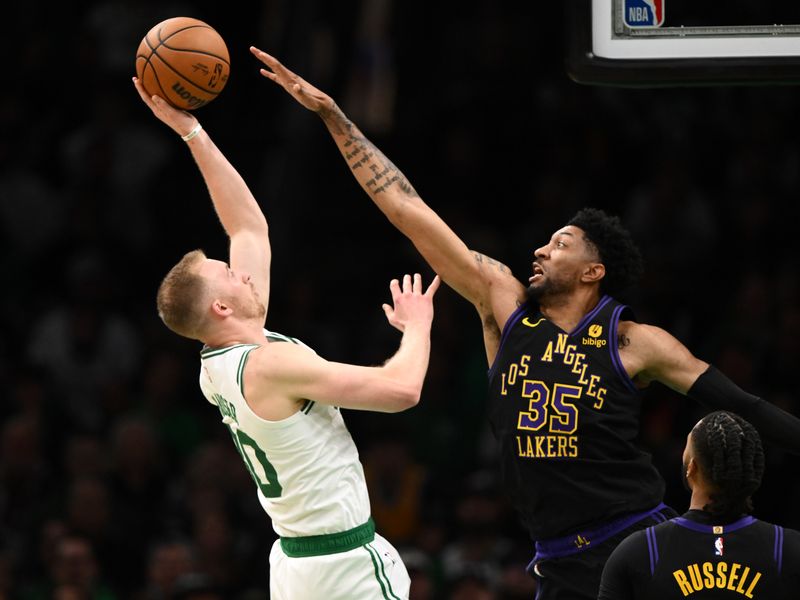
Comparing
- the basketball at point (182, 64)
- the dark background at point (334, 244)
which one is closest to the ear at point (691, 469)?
the basketball at point (182, 64)

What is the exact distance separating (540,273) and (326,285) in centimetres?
563

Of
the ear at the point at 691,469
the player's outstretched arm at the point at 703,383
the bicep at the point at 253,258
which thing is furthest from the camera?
the bicep at the point at 253,258

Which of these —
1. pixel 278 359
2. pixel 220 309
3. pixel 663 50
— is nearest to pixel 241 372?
pixel 278 359

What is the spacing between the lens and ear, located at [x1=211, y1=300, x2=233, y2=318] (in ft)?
16.4

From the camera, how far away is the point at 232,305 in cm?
506

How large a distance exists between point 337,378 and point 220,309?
60cm

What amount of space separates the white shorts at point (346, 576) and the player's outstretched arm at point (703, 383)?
1217 mm

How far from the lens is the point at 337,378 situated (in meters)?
4.70

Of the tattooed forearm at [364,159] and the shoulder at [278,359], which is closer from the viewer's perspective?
the shoulder at [278,359]

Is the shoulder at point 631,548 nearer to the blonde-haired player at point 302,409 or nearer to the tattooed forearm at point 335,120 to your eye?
the blonde-haired player at point 302,409

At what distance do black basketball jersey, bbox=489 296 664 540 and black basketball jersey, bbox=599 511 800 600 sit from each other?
26.9 inches

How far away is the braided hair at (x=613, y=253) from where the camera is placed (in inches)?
215

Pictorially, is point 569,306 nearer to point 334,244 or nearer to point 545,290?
point 545,290

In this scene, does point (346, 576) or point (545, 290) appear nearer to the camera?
point (346, 576)
